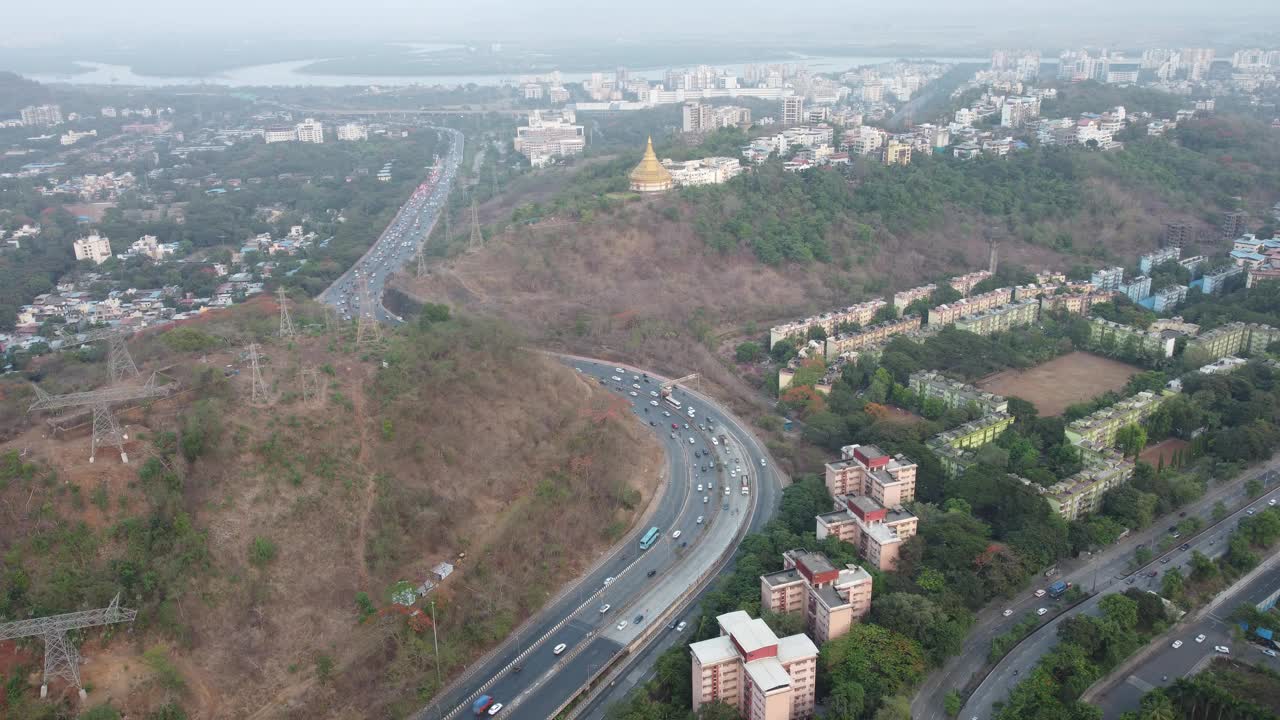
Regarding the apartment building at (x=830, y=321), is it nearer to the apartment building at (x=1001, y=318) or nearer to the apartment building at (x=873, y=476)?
the apartment building at (x=1001, y=318)

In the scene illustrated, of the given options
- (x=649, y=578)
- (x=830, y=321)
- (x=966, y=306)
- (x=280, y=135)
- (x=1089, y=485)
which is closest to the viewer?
(x=649, y=578)

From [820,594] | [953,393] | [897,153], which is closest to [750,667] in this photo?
[820,594]

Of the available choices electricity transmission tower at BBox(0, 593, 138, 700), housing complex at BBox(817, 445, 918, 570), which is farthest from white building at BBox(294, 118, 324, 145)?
electricity transmission tower at BBox(0, 593, 138, 700)

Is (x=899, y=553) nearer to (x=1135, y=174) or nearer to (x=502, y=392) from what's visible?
(x=502, y=392)

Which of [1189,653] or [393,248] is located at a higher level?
[393,248]

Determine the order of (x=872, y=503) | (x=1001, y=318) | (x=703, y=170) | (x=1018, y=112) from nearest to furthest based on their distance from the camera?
(x=872, y=503) < (x=1001, y=318) < (x=703, y=170) < (x=1018, y=112)

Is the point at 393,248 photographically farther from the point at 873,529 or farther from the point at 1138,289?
the point at 1138,289
